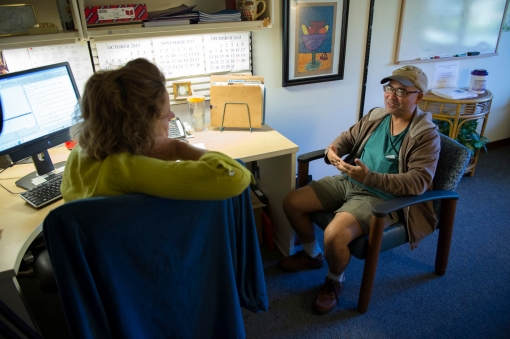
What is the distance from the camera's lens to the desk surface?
1057 mm

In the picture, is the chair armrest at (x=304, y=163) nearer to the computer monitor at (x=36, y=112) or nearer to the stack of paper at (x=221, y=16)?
the stack of paper at (x=221, y=16)

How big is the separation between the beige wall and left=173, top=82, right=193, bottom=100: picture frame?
44cm

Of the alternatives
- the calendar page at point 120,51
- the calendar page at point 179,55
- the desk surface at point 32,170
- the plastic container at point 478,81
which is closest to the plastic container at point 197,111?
the desk surface at point 32,170

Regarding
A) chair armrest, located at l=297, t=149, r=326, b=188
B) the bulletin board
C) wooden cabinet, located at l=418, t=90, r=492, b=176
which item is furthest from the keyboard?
wooden cabinet, located at l=418, t=90, r=492, b=176

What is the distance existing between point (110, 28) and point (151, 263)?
1.17 meters

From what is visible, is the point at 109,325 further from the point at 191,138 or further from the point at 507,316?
the point at 507,316

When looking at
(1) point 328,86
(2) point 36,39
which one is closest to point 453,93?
(1) point 328,86

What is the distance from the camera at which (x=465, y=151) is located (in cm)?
148

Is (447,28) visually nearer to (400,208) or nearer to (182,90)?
(400,208)

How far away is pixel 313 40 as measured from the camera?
7.04ft

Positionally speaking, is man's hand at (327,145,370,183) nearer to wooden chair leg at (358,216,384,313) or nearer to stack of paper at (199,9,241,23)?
wooden chair leg at (358,216,384,313)

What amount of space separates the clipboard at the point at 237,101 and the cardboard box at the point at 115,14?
483mm

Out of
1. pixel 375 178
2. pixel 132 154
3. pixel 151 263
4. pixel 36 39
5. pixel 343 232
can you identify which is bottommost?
pixel 343 232

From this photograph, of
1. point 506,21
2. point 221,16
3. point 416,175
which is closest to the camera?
point 416,175
